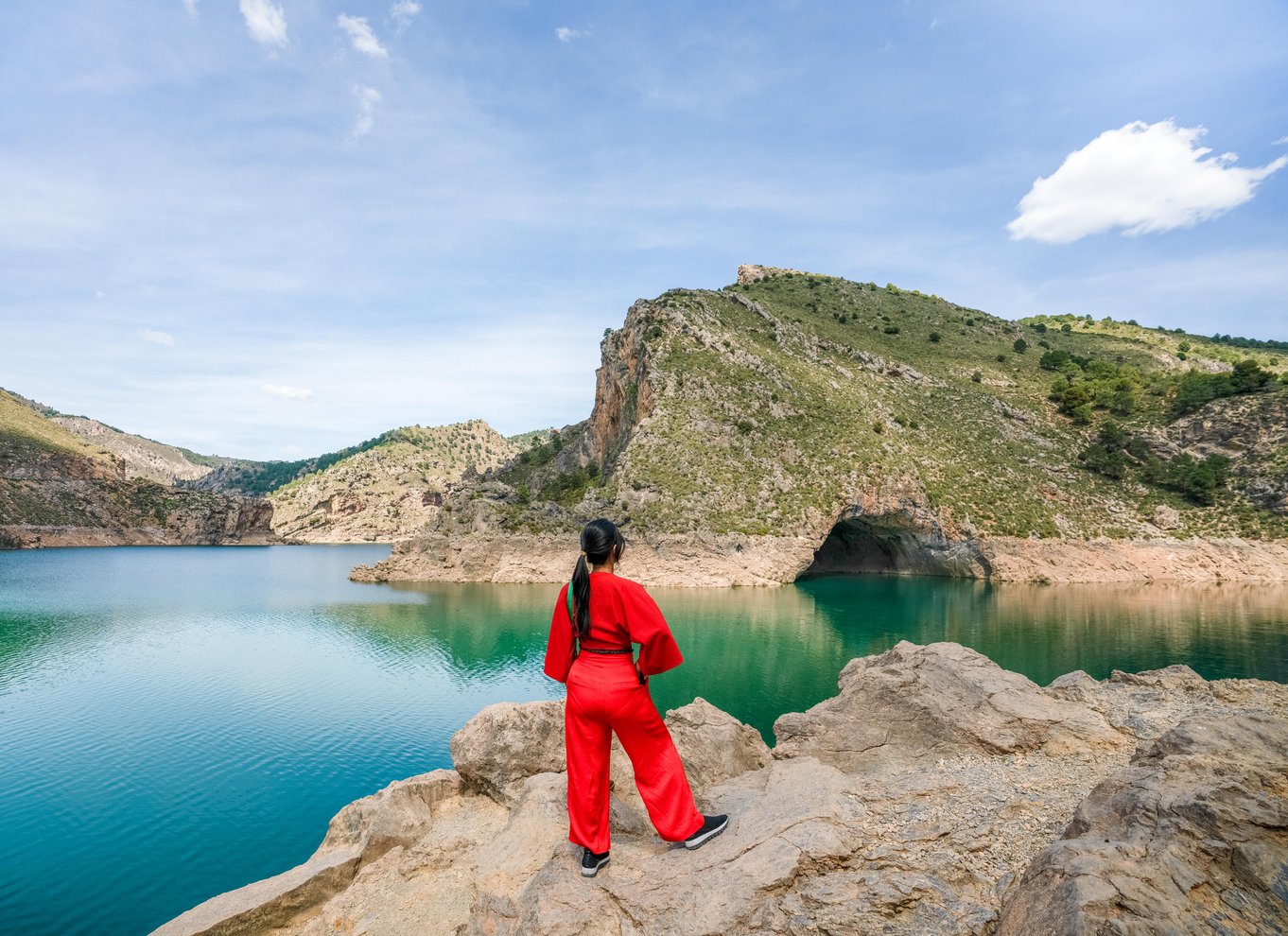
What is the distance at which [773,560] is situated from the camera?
45.3 metres

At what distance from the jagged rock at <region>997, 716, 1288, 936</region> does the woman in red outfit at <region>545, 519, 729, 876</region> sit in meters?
2.66

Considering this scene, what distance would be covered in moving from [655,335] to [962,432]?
29495 mm

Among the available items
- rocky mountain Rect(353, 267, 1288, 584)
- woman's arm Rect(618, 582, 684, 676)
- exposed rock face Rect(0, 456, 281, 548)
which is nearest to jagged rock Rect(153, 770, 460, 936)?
woman's arm Rect(618, 582, 684, 676)

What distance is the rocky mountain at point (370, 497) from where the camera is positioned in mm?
142375

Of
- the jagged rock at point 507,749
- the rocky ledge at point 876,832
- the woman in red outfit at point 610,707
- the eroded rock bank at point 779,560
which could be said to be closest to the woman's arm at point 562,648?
the woman in red outfit at point 610,707

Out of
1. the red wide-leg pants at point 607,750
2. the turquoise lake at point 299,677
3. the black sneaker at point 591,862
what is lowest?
the turquoise lake at point 299,677

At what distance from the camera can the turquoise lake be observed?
10258 millimetres

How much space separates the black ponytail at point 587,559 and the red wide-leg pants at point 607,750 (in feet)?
1.04

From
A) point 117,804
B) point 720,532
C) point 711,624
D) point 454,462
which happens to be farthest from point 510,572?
point 454,462

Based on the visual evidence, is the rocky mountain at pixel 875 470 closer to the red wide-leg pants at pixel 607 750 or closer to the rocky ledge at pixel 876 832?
the rocky ledge at pixel 876 832

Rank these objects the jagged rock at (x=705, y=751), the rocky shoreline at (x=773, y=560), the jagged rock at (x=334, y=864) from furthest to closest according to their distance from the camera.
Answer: the rocky shoreline at (x=773, y=560), the jagged rock at (x=705, y=751), the jagged rock at (x=334, y=864)

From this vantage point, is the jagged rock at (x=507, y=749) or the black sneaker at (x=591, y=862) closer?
the black sneaker at (x=591, y=862)

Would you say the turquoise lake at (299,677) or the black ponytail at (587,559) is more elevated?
the black ponytail at (587,559)

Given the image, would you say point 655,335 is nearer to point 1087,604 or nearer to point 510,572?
point 510,572
